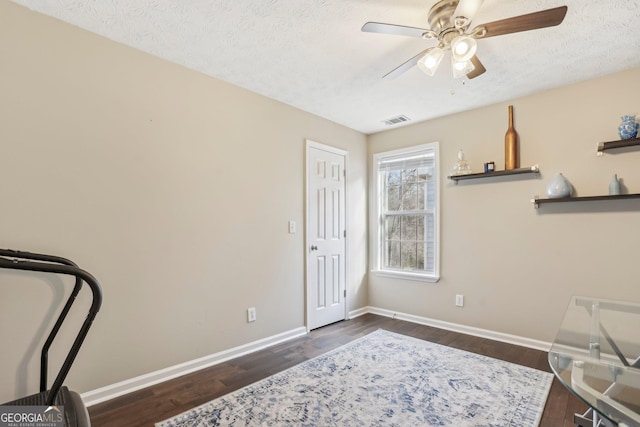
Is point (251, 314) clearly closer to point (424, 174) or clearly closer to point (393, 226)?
point (393, 226)

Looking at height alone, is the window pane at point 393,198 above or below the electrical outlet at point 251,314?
above

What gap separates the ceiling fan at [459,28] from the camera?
1.56 meters

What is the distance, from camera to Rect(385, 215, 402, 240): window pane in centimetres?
427

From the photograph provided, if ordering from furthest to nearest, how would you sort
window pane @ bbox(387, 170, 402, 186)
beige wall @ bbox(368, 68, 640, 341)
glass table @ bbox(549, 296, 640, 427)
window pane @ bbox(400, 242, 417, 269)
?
window pane @ bbox(387, 170, 402, 186), window pane @ bbox(400, 242, 417, 269), beige wall @ bbox(368, 68, 640, 341), glass table @ bbox(549, 296, 640, 427)

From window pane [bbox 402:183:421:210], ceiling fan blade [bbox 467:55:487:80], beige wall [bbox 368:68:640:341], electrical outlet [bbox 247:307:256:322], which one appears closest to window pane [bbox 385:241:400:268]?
beige wall [bbox 368:68:640:341]

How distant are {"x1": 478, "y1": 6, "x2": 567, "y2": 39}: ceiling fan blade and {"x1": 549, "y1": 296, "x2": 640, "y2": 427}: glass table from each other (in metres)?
1.54

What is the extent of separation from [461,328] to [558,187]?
1768mm

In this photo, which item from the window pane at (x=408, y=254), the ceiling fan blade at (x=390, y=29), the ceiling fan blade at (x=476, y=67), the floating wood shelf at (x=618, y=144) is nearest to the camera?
the ceiling fan blade at (x=390, y=29)

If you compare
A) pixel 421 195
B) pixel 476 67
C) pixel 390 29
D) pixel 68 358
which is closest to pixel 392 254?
pixel 421 195

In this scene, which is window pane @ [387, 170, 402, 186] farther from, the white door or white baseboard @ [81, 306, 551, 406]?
white baseboard @ [81, 306, 551, 406]

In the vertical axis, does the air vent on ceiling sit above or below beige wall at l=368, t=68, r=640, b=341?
above

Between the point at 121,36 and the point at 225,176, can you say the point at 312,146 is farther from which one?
the point at 121,36

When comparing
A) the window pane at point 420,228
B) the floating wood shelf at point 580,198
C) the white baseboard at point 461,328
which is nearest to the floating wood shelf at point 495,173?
the floating wood shelf at point 580,198

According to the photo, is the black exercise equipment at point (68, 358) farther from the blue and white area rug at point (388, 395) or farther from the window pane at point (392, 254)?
the window pane at point (392, 254)
